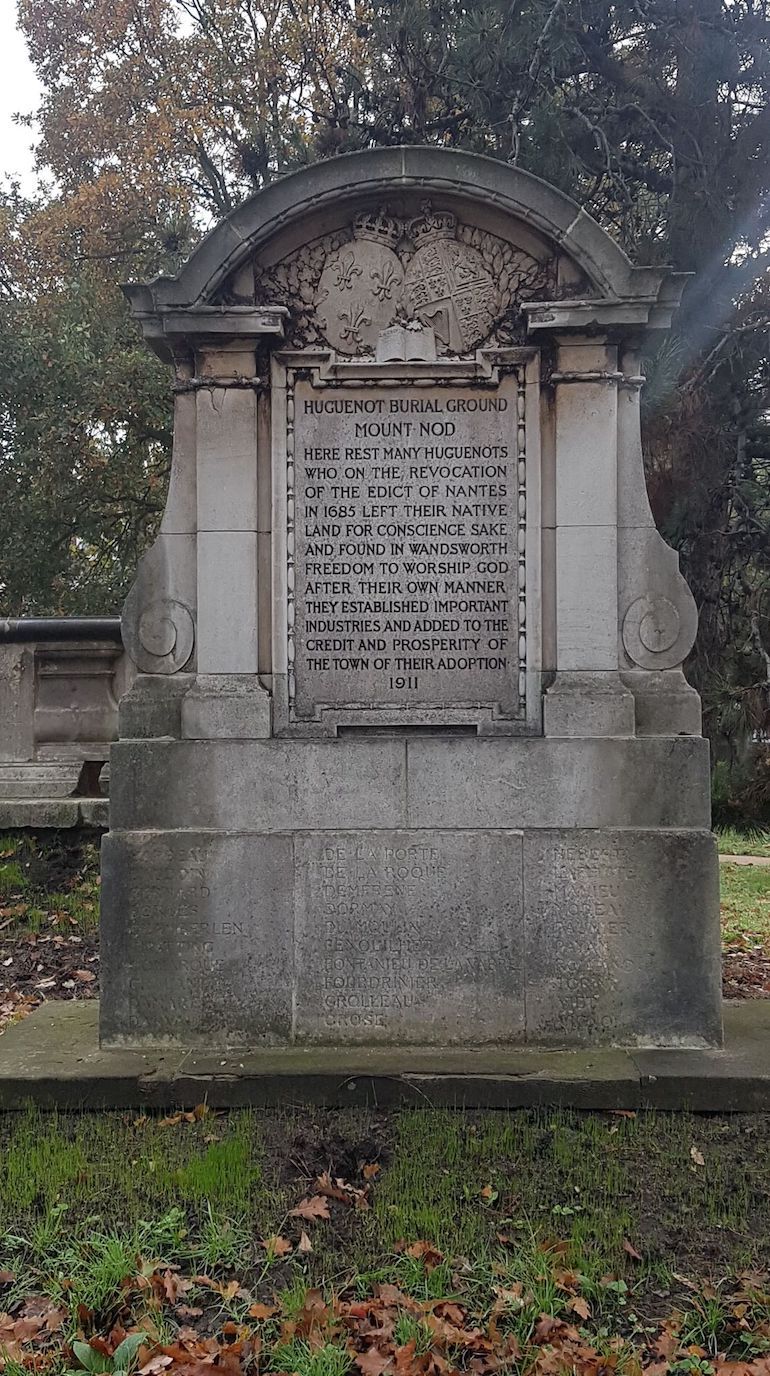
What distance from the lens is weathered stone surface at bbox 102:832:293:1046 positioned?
492 centimetres

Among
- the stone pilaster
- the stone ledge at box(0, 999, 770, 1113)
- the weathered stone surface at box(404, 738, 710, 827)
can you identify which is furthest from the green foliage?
the stone pilaster

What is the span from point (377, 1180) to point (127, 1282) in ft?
3.20

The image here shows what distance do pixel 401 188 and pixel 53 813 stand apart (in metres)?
5.57

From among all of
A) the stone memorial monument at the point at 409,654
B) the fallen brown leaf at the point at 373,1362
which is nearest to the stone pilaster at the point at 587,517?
the stone memorial monument at the point at 409,654

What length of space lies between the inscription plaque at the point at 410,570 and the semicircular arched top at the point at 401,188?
2.02 ft

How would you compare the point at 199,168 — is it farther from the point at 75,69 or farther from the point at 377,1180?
the point at 377,1180

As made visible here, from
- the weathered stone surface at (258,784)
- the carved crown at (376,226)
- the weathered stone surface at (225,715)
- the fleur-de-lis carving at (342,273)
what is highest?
the carved crown at (376,226)

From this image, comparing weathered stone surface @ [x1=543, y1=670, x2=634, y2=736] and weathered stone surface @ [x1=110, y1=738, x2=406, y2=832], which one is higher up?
weathered stone surface @ [x1=543, y1=670, x2=634, y2=736]

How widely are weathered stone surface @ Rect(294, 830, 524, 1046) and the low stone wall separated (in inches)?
180

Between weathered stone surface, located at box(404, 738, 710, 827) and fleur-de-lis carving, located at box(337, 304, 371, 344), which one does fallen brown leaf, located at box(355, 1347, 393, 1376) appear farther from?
fleur-de-lis carving, located at box(337, 304, 371, 344)

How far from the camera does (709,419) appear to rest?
11.1 meters

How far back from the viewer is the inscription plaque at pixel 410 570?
16.9 ft

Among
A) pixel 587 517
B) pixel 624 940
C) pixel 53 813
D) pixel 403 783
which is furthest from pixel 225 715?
pixel 53 813

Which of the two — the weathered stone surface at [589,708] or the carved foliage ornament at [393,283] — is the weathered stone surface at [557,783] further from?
the carved foliage ornament at [393,283]
